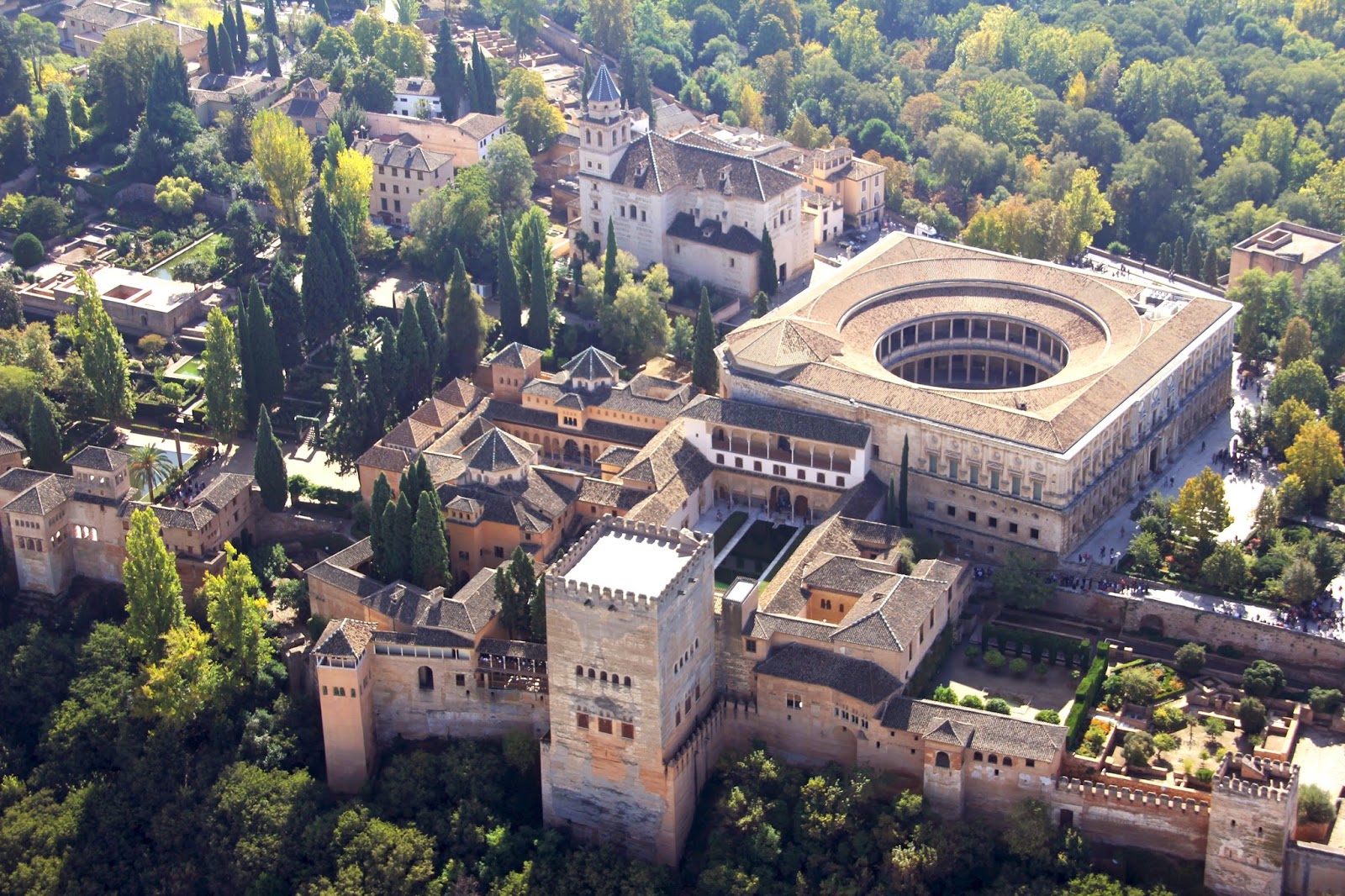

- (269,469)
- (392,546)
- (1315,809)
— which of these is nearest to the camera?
(1315,809)

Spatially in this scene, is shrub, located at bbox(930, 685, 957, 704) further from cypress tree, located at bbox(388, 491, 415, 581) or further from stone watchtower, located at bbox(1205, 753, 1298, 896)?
cypress tree, located at bbox(388, 491, 415, 581)

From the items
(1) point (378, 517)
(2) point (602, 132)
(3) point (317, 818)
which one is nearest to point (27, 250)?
(2) point (602, 132)

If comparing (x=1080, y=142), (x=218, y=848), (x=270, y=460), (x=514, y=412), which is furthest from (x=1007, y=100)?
(x=218, y=848)

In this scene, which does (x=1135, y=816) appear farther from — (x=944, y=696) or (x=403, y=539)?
(x=403, y=539)

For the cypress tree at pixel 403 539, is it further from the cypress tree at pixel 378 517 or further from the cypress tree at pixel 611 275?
the cypress tree at pixel 611 275

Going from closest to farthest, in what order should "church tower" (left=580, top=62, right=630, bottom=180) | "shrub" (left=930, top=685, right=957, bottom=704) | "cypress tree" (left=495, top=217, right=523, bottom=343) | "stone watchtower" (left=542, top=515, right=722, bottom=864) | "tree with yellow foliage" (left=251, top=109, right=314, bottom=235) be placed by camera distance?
1. "stone watchtower" (left=542, top=515, right=722, bottom=864)
2. "shrub" (left=930, top=685, right=957, bottom=704)
3. "cypress tree" (left=495, top=217, right=523, bottom=343)
4. "church tower" (left=580, top=62, right=630, bottom=180)
5. "tree with yellow foliage" (left=251, top=109, right=314, bottom=235)

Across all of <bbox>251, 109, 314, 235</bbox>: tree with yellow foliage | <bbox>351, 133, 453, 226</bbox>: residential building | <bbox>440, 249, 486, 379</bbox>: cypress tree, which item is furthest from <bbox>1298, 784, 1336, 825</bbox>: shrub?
<bbox>251, 109, 314, 235</bbox>: tree with yellow foliage
